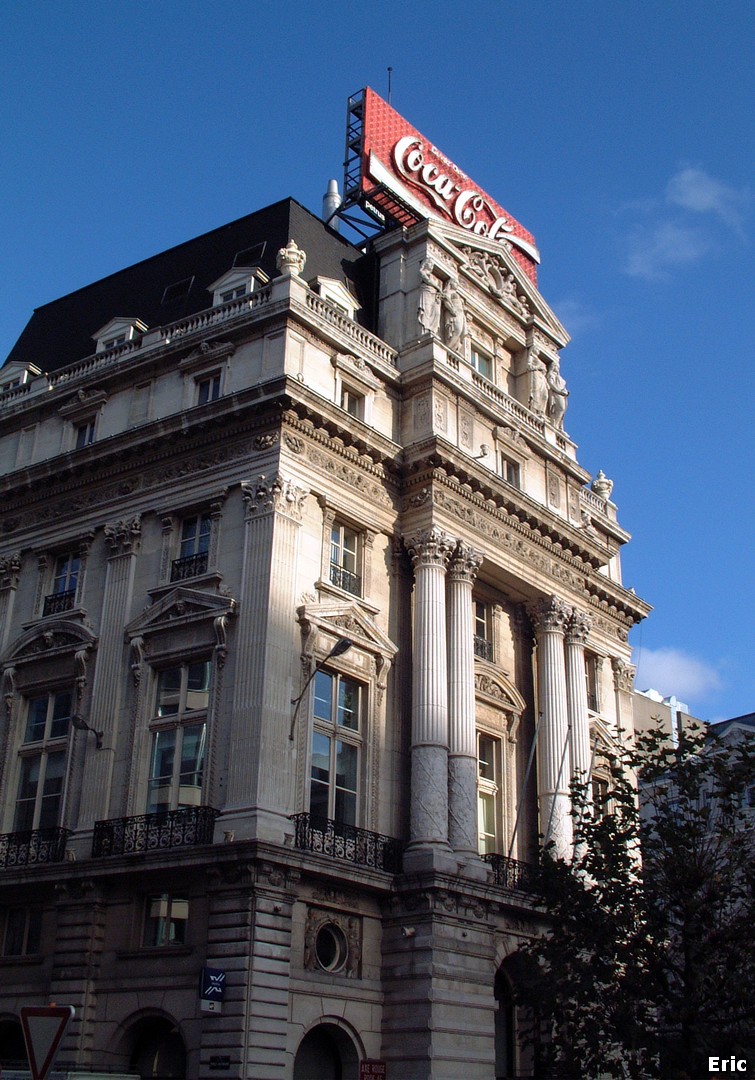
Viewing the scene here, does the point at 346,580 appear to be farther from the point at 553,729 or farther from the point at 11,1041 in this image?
the point at 11,1041

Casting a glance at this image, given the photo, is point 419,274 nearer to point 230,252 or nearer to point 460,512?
point 230,252

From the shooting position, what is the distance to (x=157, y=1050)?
2948cm

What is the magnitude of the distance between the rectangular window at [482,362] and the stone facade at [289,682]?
1024 millimetres

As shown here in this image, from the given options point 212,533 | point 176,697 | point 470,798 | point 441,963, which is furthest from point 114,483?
point 441,963

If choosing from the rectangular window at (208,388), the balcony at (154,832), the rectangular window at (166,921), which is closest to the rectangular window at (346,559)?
the rectangular window at (208,388)

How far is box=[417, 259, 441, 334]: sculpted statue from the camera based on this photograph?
40969mm

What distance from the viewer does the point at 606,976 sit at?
1033 inches

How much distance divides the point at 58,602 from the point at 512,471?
52.1ft

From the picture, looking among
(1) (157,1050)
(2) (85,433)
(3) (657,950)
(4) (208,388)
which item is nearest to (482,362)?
(4) (208,388)

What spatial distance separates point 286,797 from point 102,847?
516cm

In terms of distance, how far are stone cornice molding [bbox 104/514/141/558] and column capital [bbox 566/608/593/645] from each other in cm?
1529

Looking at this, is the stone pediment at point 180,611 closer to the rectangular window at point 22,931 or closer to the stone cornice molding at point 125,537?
the stone cornice molding at point 125,537

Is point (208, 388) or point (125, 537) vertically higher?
point (208, 388)

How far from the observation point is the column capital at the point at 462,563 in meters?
37.3
